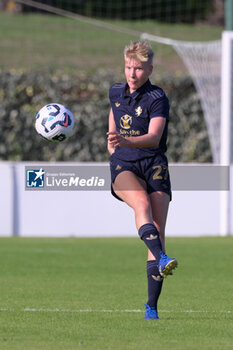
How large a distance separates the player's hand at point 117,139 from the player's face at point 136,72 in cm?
56

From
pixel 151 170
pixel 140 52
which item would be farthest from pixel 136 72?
pixel 151 170

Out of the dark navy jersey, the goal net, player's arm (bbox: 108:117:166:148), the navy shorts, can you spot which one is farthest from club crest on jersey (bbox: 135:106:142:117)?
the goal net

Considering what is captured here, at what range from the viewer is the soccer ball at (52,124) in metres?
8.12

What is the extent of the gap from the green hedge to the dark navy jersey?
1578 cm

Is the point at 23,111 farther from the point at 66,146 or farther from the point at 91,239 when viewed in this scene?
the point at 91,239

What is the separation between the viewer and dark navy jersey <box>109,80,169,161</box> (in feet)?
23.5

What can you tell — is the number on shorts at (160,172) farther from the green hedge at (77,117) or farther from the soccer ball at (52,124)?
the green hedge at (77,117)

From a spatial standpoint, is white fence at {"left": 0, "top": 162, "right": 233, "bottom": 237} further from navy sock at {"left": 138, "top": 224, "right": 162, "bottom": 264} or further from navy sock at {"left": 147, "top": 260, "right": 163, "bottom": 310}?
navy sock at {"left": 138, "top": 224, "right": 162, "bottom": 264}

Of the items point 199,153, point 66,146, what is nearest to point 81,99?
point 66,146

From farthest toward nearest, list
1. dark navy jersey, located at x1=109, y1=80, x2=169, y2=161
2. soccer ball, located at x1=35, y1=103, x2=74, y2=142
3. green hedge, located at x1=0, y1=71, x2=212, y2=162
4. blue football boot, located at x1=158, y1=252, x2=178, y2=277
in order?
1. green hedge, located at x1=0, y1=71, x2=212, y2=162
2. soccer ball, located at x1=35, y1=103, x2=74, y2=142
3. dark navy jersey, located at x1=109, y1=80, x2=169, y2=161
4. blue football boot, located at x1=158, y1=252, x2=178, y2=277

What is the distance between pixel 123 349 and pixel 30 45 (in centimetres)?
2767

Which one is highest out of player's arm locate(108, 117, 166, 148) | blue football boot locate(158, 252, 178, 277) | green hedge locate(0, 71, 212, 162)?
player's arm locate(108, 117, 166, 148)

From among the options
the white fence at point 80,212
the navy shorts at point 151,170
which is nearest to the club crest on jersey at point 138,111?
the navy shorts at point 151,170

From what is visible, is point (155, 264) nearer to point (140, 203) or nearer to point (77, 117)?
point (140, 203)
